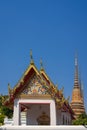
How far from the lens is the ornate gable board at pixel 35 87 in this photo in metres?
17.3

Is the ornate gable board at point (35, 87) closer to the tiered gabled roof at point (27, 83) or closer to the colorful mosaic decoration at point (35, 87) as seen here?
the colorful mosaic decoration at point (35, 87)

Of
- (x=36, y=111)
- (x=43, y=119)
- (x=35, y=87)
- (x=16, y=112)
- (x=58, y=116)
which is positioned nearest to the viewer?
(x=16, y=112)

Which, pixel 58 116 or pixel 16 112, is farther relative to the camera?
pixel 58 116

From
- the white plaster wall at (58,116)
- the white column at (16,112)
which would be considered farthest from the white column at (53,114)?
the white plaster wall at (58,116)

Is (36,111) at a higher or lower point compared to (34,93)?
lower

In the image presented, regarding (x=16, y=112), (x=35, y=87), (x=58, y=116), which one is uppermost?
(x=35, y=87)

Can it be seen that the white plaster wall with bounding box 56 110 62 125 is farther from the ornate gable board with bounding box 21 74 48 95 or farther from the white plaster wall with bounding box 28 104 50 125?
the ornate gable board with bounding box 21 74 48 95

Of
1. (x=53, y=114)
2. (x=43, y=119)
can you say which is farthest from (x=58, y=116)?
(x=53, y=114)

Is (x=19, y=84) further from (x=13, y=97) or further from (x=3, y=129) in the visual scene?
(x=3, y=129)

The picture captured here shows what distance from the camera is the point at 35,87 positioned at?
1748 cm

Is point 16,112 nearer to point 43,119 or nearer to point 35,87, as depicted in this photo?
point 35,87

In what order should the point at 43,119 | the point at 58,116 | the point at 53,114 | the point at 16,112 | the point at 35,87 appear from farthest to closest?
the point at 43,119
the point at 58,116
the point at 35,87
the point at 16,112
the point at 53,114

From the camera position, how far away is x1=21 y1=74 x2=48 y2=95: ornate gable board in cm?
1734

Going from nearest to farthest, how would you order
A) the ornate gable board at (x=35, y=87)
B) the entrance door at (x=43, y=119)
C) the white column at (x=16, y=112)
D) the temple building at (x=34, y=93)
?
the temple building at (x=34, y=93) < the white column at (x=16, y=112) < the ornate gable board at (x=35, y=87) < the entrance door at (x=43, y=119)
